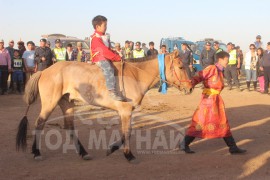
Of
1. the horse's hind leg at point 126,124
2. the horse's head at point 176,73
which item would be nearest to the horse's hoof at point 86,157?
the horse's hind leg at point 126,124

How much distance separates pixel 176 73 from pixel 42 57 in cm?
675

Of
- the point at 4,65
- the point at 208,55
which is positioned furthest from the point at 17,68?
the point at 208,55

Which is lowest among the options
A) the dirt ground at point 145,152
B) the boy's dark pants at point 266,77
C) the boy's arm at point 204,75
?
the dirt ground at point 145,152

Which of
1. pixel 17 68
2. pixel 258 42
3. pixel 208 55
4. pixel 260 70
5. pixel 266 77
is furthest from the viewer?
pixel 258 42

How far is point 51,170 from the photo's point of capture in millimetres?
5277

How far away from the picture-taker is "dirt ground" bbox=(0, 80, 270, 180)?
5176mm

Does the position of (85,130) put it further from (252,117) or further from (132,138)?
(252,117)

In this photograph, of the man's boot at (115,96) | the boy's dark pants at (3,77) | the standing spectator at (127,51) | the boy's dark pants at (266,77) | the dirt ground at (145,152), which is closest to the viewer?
the dirt ground at (145,152)

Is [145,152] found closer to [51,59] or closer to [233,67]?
[51,59]

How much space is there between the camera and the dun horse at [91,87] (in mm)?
5746

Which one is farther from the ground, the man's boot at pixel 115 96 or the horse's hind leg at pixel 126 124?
the man's boot at pixel 115 96

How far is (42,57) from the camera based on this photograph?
11609 mm

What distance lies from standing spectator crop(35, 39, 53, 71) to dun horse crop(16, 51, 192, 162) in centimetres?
580

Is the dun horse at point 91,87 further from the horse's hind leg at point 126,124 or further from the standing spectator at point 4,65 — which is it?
the standing spectator at point 4,65
